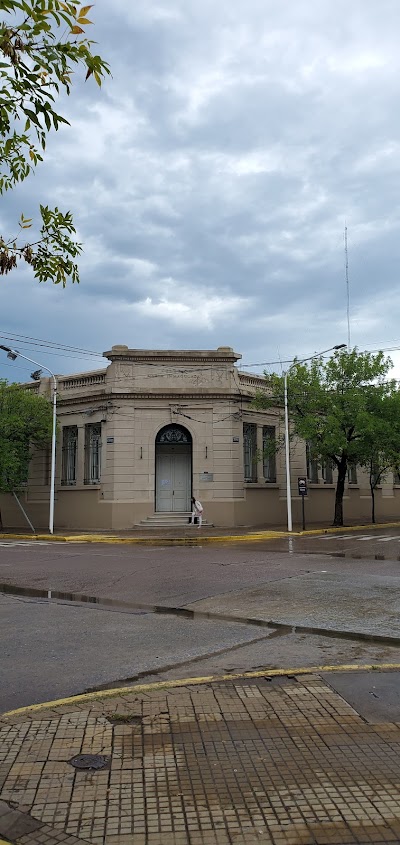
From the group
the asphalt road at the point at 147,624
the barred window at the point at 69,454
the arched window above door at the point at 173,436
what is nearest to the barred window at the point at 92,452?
the barred window at the point at 69,454

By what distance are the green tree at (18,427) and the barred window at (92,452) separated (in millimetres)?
1876

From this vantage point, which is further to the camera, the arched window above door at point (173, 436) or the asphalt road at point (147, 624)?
the arched window above door at point (173, 436)

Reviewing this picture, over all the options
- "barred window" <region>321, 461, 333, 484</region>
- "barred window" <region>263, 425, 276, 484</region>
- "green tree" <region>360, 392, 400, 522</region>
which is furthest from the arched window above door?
"barred window" <region>321, 461, 333, 484</region>

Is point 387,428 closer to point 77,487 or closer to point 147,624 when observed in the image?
point 77,487

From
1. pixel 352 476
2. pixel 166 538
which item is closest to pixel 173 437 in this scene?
pixel 166 538

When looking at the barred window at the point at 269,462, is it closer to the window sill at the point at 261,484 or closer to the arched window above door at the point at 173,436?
the window sill at the point at 261,484

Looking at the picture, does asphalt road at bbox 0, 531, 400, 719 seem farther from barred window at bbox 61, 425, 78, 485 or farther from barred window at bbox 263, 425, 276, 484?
barred window at bbox 263, 425, 276, 484

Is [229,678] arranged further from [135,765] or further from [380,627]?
[380,627]

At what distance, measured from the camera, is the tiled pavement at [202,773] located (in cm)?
320

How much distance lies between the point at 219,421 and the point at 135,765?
83.9 feet

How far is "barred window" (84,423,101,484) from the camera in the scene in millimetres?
30031

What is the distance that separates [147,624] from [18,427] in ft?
72.3

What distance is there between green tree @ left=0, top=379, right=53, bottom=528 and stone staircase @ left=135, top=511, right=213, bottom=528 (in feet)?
20.9

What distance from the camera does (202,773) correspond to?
377 centimetres
